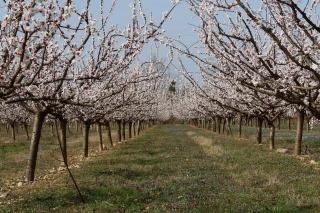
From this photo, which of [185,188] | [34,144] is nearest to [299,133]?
[185,188]

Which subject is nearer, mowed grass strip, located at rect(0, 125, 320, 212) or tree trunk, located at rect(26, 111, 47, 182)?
mowed grass strip, located at rect(0, 125, 320, 212)

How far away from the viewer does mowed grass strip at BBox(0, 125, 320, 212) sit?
1004 centimetres

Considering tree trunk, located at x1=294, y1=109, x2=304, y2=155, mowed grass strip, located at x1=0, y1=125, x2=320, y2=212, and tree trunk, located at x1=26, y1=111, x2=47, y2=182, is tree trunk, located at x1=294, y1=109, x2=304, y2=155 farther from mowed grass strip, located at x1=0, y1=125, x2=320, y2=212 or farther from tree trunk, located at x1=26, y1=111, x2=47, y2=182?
tree trunk, located at x1=26, y1=111, x2=47, y2=182

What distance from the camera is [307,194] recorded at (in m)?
11.3

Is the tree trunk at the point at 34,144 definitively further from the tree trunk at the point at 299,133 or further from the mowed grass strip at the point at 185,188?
the tree trunk at the point at 299,133

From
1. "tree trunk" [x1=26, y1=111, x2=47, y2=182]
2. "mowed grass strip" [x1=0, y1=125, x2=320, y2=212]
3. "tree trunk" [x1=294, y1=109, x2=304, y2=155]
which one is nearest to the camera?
"mowed grass strip" [x1=0, y1=125, x2=320, y2=212]

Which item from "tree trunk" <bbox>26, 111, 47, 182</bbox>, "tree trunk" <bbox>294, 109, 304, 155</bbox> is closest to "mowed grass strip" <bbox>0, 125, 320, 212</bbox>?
"tree trunk" <bbox>26, 111, 47, 182</bbox>

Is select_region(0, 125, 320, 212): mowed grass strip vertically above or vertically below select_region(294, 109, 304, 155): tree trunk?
below

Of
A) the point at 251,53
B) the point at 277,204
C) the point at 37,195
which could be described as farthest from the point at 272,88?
the point at 37,195

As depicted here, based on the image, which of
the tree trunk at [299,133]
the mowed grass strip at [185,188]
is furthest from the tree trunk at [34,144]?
the tree trunk at [299,133]

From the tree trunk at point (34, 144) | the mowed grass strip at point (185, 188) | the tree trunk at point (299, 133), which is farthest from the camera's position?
the tree trunk at point (299, 133)

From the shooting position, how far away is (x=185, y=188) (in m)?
12.5

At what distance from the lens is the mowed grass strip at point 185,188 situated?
1004 centimetres

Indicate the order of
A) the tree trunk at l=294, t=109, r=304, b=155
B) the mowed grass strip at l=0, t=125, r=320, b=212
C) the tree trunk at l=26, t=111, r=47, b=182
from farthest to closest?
the tree trunk at l=294, t=109, r=304, b=155
the tree trunk at l=26, t=111, r=47, b=182
the mowed grass strip at l=0, t=125, r=320, b=212
